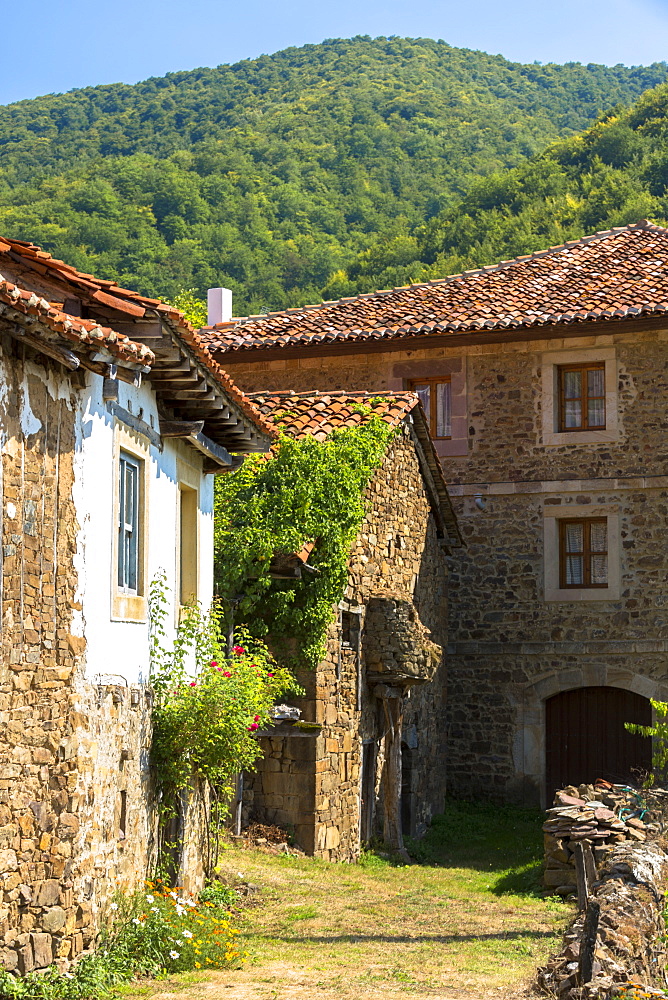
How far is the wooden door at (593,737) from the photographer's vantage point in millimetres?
19203

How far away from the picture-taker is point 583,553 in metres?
19.8

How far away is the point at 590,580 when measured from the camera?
1969 centimetres

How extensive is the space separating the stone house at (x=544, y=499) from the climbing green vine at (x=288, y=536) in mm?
6223

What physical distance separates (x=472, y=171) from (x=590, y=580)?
34944 mm

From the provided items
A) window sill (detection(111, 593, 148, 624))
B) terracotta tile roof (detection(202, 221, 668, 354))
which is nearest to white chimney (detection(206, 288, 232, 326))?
terracotta tile roof (detection(202, 221, 668, 354))

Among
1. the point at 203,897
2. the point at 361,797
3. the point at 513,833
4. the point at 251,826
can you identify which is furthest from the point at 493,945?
the point at 513,833

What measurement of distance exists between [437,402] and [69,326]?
13721 millimetres

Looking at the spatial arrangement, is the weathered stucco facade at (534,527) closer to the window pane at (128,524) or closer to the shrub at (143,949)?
the shrub at (143,949)

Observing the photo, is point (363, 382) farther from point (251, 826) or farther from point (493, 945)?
point (493, 945)

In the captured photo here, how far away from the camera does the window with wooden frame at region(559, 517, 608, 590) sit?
19656 mm

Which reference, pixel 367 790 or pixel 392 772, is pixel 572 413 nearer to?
pixel 392 772

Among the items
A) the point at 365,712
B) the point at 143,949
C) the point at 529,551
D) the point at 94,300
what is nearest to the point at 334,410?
the point at 365,712

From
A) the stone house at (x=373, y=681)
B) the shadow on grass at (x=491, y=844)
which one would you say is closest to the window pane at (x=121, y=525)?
the stone house at (x=373, y=681)

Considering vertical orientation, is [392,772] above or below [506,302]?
below
